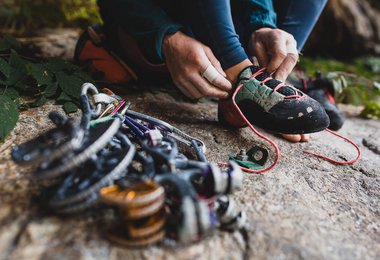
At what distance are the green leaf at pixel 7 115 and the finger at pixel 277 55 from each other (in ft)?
2.80

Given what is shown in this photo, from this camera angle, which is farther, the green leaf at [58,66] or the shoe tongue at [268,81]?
Answer: the green leaf at [58,66]

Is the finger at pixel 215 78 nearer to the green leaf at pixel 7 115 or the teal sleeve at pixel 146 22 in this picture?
the teal sleeve at pixel 146 22

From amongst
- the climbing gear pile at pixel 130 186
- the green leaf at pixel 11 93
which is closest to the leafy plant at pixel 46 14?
the green leaf at pixel 11 93

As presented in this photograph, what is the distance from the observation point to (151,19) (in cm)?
117

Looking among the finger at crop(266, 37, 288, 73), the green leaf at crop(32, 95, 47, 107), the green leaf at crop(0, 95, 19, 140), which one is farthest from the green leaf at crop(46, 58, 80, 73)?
the finger at crop(266, 37, 288, 73)

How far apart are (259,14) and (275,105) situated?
51cm

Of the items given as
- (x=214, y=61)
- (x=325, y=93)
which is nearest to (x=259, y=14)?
(x=214, y=61)

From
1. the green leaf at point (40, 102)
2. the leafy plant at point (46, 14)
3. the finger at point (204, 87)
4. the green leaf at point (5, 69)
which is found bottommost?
the leafy plant at point (46, 14)

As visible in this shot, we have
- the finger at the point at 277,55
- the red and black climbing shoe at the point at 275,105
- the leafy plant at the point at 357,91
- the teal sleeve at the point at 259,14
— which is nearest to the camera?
the red and black climbing shoe at the point at 275,105

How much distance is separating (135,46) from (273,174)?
791 millimetres

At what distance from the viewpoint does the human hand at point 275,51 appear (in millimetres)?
1147

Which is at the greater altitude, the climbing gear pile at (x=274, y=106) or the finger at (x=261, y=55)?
the finger at (x=261, y=55)

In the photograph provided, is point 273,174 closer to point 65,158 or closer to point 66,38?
point 65,158

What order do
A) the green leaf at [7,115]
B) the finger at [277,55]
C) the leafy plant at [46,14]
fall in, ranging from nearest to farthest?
the green leaf at [7,115]
the finger at [277,55]
the leafy plant at [46,14]
